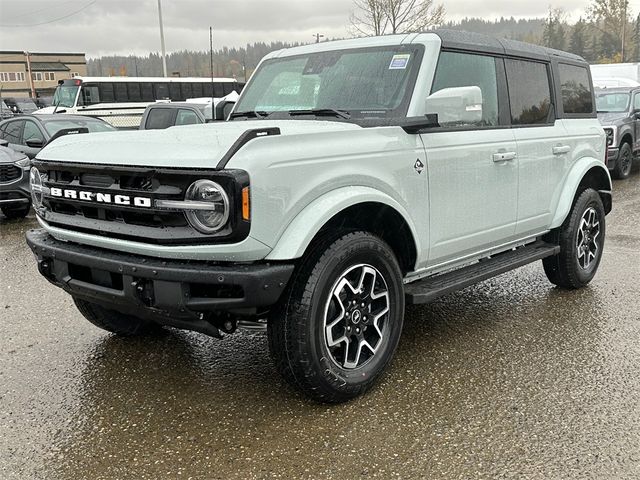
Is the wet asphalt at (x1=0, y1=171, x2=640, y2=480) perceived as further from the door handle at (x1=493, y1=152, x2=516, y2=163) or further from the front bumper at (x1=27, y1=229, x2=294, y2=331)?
the door handle at (x1=493, y1=152, x2=516, y2=163)

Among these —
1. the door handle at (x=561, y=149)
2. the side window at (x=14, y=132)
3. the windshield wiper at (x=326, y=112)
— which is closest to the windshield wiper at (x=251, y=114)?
the windshield wiper at (x=326, y=112)

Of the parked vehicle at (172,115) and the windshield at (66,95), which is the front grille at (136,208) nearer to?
the parked vehicle at (172,115)

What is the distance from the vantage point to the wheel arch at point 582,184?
500 cm

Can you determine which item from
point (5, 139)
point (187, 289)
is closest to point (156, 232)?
point (187, 289)

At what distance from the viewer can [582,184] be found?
5.39 meters

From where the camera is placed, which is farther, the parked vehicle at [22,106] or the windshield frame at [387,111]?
the parked vehicle at [22,106]

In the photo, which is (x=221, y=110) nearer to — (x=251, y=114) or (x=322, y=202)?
(x=251, y=114)

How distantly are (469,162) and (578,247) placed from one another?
1896mm

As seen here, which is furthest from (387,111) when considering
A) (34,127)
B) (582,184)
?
(34,127)

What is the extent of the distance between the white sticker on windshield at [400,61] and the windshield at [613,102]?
1185 cm

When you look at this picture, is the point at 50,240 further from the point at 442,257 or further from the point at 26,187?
the point at 26,187

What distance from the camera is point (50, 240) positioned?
3.55 m

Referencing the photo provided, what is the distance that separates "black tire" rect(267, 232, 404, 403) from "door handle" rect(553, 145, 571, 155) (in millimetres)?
2119

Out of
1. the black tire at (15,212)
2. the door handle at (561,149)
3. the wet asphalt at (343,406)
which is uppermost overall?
the door handle at (561,149)
